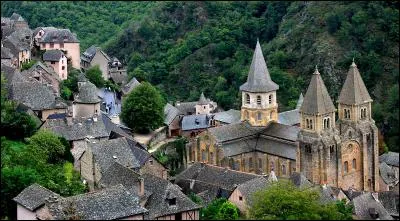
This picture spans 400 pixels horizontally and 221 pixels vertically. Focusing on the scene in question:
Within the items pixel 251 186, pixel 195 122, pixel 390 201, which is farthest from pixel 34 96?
pixel 390 201

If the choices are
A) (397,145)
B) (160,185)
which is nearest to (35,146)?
(160,185)

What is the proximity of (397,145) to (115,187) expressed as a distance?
49831 mm

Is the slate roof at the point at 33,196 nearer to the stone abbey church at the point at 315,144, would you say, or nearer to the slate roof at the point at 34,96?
the slate roof at the point at 34,96

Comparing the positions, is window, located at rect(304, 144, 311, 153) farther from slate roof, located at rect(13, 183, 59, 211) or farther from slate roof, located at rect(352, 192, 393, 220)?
slate roof, located at rect(13, 183, 59, 211)

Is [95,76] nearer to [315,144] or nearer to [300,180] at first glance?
[315,144]

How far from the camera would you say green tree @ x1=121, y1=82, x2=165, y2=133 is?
82.4 metres

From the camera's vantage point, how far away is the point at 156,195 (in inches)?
2231

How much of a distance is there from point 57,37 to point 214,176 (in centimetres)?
2803

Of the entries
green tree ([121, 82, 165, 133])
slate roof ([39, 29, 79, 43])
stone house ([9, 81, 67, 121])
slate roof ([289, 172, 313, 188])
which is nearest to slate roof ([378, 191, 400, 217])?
slate roof ([289, 172, 313, 188])

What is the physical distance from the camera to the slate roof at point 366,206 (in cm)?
6275

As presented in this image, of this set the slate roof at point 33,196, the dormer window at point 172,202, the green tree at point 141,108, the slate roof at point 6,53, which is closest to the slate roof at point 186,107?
the green tree at point 141,108

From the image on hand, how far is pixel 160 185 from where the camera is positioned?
57875mm

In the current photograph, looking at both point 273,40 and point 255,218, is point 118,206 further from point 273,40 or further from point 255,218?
point 273,40

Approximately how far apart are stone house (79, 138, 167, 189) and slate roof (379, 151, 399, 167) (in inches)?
1093
